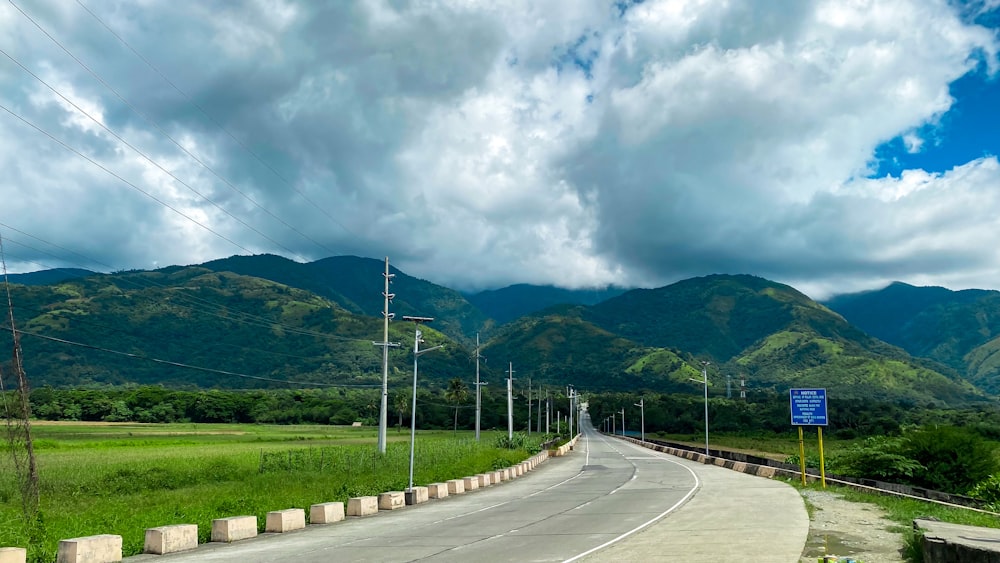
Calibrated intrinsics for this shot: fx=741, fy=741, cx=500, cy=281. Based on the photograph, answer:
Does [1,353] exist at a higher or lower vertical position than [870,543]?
higher

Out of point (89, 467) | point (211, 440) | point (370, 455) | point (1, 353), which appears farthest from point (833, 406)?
point (1, 353)

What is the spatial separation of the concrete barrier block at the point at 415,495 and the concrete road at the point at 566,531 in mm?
577

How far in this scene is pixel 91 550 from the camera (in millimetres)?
17062

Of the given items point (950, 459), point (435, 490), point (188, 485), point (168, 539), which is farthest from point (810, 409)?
point (188, 485)

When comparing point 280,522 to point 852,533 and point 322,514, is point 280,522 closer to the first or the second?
point 322,514

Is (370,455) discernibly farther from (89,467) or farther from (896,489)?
(896,489)

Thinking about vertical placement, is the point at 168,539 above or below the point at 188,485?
above

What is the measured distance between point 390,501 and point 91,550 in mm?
14383

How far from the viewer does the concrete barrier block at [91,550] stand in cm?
1662

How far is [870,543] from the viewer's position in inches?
695

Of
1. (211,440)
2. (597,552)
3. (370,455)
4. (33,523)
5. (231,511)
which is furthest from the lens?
(211,440)

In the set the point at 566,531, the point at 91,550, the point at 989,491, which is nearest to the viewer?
the point at 91,550

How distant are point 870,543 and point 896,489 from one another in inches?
705

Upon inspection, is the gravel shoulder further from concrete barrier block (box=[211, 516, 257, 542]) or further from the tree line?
the tree line
